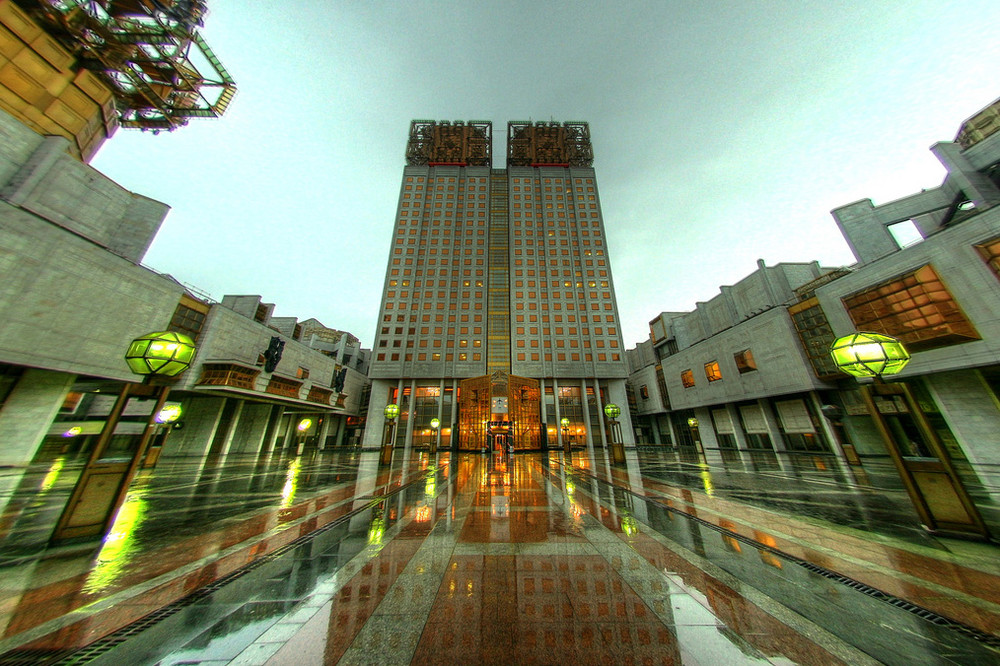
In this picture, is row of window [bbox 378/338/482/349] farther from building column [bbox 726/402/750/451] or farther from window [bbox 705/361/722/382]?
building column [bbox 726/402/750/451]

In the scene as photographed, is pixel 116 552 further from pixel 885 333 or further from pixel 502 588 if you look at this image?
pixel 885 333

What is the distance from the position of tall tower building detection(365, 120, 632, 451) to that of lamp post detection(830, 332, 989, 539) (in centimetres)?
2827

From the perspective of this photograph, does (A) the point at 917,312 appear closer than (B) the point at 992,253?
No

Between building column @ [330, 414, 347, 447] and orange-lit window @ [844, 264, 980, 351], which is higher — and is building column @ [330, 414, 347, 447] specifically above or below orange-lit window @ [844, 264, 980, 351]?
below

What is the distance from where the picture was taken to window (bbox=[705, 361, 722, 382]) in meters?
33.0

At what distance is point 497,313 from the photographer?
49969 millimetres

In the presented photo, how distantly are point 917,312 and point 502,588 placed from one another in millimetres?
30736

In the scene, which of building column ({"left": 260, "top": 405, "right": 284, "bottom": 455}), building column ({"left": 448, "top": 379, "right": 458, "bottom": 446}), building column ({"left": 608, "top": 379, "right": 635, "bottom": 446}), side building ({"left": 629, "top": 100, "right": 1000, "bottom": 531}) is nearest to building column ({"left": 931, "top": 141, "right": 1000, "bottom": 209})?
side building ({"left": 629, "top": 100, "right": 1000, "bottom": 531})

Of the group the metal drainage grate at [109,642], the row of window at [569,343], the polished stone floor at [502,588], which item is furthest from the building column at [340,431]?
the metal drainage grate at [109,642]

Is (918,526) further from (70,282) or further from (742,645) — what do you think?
(70,282)

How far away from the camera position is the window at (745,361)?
29.2 metres

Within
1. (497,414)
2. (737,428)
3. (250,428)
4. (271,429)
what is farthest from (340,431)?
(737,428)

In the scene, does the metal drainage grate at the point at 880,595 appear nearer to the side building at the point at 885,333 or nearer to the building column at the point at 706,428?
the side building at the point at 885,333

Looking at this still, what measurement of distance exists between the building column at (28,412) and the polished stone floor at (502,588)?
68.0 feet
